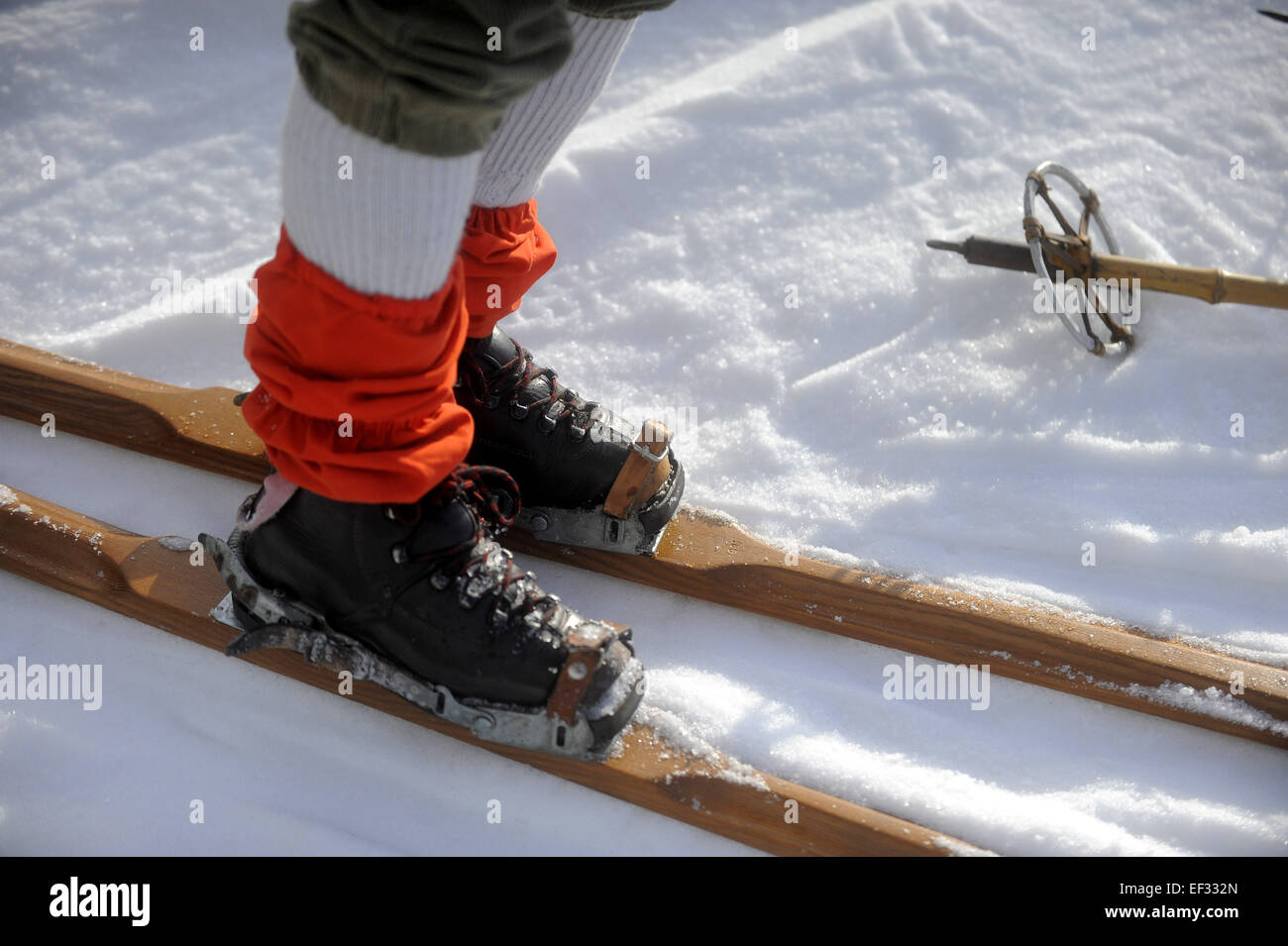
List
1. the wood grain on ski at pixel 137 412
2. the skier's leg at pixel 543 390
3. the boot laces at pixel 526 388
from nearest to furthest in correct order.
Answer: the skier's leg at pixel 543 390, the boot laces at pixel 526 388, the wood grain on ski at pixel 137 412

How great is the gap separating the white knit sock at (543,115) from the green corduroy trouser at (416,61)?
1.11ft

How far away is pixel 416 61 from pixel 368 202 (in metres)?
0.14

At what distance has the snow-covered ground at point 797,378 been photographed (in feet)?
4.00

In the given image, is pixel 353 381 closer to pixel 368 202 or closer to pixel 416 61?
pixel 368 202

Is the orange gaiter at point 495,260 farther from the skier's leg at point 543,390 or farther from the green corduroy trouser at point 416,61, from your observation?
the green corduroy trouser at point 416,61

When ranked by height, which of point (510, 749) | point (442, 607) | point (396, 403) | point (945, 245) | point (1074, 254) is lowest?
point (510, 749)

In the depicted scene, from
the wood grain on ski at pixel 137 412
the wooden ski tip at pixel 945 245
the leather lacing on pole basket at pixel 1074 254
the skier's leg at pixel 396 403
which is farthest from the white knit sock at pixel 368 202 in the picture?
the wooden ski tip at pixel 945 245

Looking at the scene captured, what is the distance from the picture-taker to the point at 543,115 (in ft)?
4.13

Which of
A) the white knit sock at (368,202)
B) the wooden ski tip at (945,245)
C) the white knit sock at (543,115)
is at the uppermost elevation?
the wooden ski tip at (945,245)

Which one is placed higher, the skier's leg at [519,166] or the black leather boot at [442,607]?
the skier's leg at [519,166]

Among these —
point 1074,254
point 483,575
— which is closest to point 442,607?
point 483,575

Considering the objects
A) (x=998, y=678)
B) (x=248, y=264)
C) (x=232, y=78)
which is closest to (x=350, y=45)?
(x=998, y=678)
